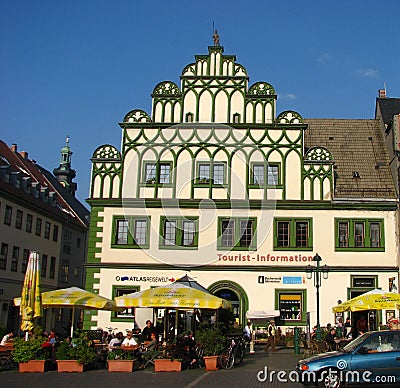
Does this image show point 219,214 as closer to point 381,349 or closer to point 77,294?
point 77,294

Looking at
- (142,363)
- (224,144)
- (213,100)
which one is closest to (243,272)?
(224,144)

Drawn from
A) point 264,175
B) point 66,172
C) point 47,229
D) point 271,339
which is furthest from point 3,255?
point 66,172

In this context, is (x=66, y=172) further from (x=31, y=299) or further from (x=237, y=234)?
(x=31, y=299)

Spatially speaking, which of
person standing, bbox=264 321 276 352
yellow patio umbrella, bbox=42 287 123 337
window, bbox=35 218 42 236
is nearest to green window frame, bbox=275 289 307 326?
person standing, bbox=264 321 276 352

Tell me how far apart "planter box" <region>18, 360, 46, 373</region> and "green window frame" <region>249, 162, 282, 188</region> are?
1669 cm

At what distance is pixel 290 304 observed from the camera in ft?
103

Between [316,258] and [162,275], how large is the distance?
838 cm

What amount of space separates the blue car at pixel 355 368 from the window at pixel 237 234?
17.4 meters

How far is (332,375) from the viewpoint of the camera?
14125 millimetres

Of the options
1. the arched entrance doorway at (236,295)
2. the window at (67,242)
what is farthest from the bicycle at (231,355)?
the window at (67,242)

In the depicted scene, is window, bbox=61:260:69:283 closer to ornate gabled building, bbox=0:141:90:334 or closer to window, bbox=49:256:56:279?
ornate gabled building, bbox=0:141:90:334

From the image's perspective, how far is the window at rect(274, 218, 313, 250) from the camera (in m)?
32.0

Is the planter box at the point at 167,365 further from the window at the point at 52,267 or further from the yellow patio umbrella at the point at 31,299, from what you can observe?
the window at the point at 52,267

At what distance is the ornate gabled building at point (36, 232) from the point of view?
40.7m
